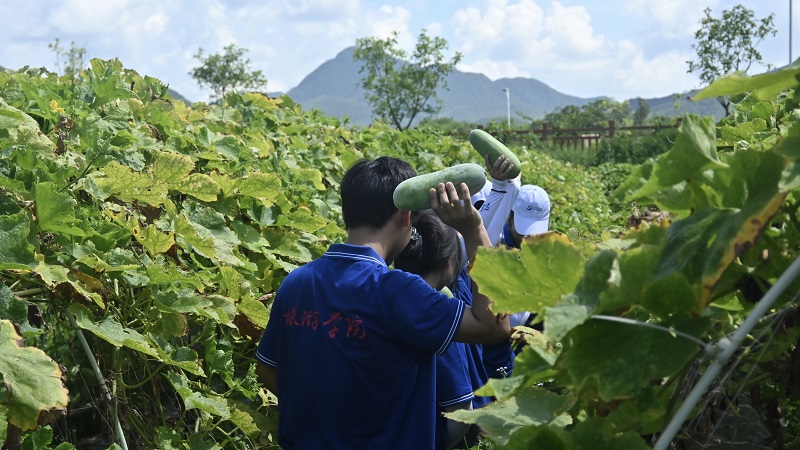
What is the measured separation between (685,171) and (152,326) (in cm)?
202

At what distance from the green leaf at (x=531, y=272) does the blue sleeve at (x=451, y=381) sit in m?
1.89

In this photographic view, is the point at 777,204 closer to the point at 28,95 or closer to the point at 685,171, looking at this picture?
the point at 685,171

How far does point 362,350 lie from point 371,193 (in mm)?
Answer: 462

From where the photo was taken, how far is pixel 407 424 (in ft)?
8.43

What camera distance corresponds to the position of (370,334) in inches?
97.8

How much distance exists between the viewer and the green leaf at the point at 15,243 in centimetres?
217

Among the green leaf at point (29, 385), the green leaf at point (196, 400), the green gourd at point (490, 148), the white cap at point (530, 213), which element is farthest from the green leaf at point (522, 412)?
the white cap at point (530, 213)

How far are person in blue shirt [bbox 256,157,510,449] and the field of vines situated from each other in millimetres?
306

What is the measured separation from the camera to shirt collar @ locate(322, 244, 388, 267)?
2582 mm

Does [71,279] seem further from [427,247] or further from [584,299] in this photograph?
[584,299]

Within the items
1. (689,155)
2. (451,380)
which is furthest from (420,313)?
(689,155)

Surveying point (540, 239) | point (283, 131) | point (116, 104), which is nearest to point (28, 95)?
point (116, 104)

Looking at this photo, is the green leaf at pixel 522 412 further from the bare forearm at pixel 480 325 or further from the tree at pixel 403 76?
the tree at pixel 403 76

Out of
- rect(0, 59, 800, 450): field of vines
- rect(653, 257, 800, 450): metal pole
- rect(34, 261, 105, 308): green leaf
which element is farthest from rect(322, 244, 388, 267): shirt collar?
rect(653, 257, 800, 450): metal pole
